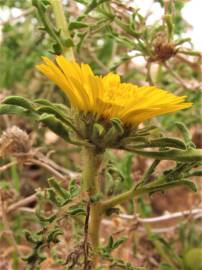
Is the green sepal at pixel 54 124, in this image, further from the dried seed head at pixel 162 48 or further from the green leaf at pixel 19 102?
the dried seed head at pixel 162 48

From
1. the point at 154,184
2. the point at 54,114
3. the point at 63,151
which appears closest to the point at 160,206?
the point at 63,151

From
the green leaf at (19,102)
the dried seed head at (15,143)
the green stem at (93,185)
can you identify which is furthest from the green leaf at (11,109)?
the dried seed head at (15,143)

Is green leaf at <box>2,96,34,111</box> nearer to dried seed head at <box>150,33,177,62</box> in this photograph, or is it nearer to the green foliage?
the green foliage

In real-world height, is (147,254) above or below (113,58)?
below

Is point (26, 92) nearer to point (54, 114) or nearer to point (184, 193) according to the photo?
point (184, 193)

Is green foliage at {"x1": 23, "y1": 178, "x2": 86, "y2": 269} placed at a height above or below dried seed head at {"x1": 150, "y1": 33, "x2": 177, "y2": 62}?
below

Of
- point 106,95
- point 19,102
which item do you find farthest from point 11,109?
point 106,95

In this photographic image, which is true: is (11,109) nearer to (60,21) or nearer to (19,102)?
(19,102)

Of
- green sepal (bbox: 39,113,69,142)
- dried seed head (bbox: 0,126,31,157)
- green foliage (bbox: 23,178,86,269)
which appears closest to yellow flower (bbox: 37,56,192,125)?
green sepal (bbox: 39,113,69,142)
